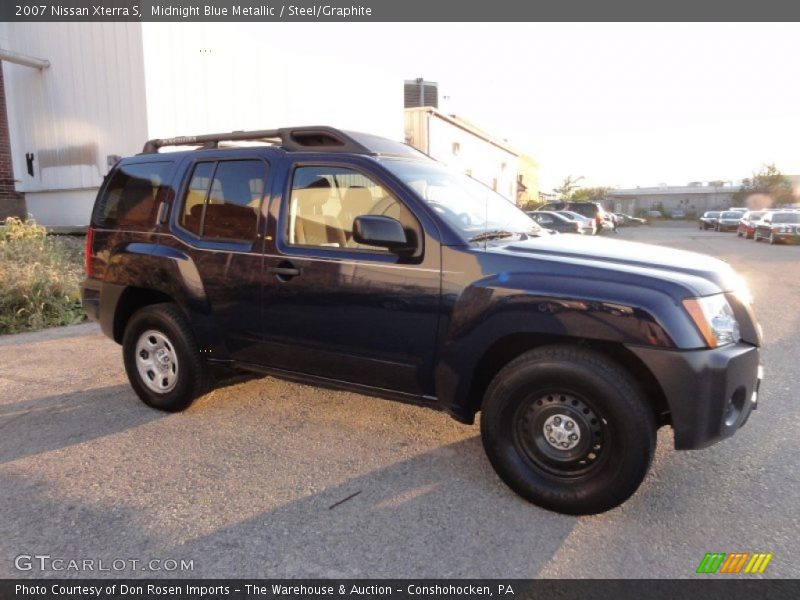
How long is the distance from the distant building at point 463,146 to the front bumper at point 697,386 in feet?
40.8

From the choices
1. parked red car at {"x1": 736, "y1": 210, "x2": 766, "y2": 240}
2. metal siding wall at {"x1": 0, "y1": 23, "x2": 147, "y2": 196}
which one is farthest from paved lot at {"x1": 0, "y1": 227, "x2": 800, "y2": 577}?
parked red car at {"x1": 736, "y1": 210, "x2": 766, "y2": 240}

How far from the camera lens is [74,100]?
11.1 metres

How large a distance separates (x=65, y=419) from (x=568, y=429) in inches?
142

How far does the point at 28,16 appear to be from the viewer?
1143 centimetres

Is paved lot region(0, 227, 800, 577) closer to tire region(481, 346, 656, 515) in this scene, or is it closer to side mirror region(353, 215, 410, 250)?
tire region(481, 346, 656, 515)

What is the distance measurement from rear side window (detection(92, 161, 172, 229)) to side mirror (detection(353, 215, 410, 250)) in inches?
79.5

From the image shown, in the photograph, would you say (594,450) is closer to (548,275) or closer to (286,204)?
(548,275)

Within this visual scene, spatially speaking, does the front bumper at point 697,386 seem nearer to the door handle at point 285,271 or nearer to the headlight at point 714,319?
the headlight at point 714,319

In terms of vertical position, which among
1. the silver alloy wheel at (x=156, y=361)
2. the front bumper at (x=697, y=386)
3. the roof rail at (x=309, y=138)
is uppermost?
the roof rail at (x=309, y=138)

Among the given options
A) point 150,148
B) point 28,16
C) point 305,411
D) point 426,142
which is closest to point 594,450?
point 305,411

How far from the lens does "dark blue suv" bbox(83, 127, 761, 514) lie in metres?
2.65

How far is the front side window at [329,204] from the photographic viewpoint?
11.4 ft

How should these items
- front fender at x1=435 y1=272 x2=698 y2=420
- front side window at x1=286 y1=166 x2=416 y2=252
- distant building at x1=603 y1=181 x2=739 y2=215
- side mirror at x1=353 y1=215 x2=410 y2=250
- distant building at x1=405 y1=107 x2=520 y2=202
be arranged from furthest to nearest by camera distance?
distant building at x1=603 y1=181 x2=739 y2=215
distant building at x1=405 y1=107 x2=520 y2=202
front side window at x1=286 y1=166 x2=416 y2=252
side mirror at x1=353 y1=215 x2=410 y2=250
front fender at x1=435 y1=272 x2=698 y2=420
